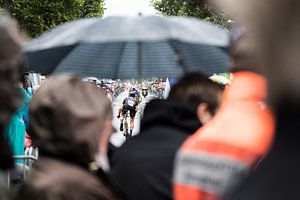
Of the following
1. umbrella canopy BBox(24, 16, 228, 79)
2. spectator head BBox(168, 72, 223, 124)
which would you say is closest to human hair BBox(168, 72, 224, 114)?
spectator head BBox(168, 72, 223, 124)

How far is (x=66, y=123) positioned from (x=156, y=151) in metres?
0.63

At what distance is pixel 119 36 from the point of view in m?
3.33

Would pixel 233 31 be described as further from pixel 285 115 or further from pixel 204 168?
pixel 285 115

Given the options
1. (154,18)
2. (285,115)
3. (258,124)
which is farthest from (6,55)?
(154,18)

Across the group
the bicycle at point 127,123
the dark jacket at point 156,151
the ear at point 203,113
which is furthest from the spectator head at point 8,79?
the bicycle at point 127,123

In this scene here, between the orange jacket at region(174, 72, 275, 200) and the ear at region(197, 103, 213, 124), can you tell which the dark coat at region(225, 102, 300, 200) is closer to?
the orange jacket at region(174, 72, 275, 200)

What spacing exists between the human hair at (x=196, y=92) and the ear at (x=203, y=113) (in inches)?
0.7

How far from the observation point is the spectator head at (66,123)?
93.5 inches

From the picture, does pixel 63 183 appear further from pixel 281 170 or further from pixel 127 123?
pixel 127 123

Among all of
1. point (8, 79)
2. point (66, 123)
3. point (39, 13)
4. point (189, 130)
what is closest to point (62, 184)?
point (66, 123)

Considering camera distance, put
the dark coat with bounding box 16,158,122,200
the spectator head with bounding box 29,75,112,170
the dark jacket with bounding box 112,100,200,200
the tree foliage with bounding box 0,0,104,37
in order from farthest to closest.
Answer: the tree foliage with bounding box 0,0,104,37
the dark jacket with bounding box 112,100,200,200
the spectator head with bounding box 29,75,112,170
the dark coat with bounding box 16,158,122,200

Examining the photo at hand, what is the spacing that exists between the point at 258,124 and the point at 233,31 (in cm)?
45

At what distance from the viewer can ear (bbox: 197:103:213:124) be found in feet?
9.36

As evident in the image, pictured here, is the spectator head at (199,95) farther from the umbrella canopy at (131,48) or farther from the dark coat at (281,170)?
the dark coat at (281,170)
